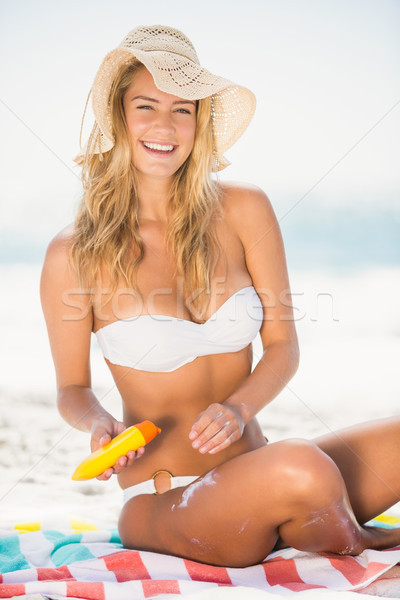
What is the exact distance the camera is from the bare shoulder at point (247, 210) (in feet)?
5.98

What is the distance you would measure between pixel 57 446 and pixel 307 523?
2120mm

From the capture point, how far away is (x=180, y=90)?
162 centimetres

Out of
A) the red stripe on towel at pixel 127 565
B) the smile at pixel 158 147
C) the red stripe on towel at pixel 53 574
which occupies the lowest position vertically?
the red stripe on towel at pixel 53 574

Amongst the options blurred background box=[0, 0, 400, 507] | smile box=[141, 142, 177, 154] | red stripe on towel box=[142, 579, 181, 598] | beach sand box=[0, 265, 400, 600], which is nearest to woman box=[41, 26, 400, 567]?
smile box=[141, 142, 177, 154]

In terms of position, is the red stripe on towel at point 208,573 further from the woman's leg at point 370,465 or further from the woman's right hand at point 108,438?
the woman's leg at point 370,465

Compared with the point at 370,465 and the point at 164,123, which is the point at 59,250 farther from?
the point at 370,465

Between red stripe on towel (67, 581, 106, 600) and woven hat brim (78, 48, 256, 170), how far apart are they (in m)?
1.01

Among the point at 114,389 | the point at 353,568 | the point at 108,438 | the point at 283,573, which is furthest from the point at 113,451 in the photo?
the point at 114,389

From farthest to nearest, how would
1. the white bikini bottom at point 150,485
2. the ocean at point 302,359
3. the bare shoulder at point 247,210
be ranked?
the ocean at point 302,359, the bare shoulder at point 247,210, the white bikini bottom at point 150,485

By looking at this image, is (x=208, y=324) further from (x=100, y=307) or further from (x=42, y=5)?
(x=42, y=5)

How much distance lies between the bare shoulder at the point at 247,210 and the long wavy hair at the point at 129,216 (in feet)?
0.11

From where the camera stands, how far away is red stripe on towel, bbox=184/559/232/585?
1.35m

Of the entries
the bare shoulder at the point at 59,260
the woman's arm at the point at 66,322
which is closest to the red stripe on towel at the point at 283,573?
the woman's arm at the point at 66,322

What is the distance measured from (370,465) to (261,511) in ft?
1.21
